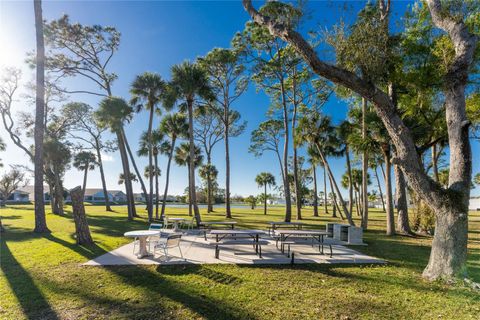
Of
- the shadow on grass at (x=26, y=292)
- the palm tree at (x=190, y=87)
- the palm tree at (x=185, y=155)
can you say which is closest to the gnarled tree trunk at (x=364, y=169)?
the palm tree at (x=190, y=87)

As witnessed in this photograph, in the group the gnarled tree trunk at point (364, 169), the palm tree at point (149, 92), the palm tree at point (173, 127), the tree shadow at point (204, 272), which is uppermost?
the palm tree at point (149, 92)

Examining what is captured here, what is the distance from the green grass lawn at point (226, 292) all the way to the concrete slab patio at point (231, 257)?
1.46ft

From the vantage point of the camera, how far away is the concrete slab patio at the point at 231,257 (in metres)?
6.52

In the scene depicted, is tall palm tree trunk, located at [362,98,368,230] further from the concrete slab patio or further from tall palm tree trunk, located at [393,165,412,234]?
the concrete slab patio

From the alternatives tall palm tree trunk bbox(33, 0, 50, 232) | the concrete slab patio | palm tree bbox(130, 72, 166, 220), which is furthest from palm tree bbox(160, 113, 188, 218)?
the concrete slab patio

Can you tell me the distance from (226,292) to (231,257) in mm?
2668

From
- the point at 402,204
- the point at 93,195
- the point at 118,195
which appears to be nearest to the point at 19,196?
the point at 93,195

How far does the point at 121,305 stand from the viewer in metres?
3.95

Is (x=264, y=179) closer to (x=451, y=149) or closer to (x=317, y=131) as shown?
(x=317, y=131)

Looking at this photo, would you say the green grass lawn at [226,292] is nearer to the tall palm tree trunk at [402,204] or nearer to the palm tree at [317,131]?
the tall palm tree trunk at [402,204]

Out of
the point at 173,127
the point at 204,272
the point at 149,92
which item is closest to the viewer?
the point at 204,272

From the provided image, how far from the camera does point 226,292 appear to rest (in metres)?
4.46

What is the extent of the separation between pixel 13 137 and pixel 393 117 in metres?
26.0

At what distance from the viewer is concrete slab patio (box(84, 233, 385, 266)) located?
6.52 metres
